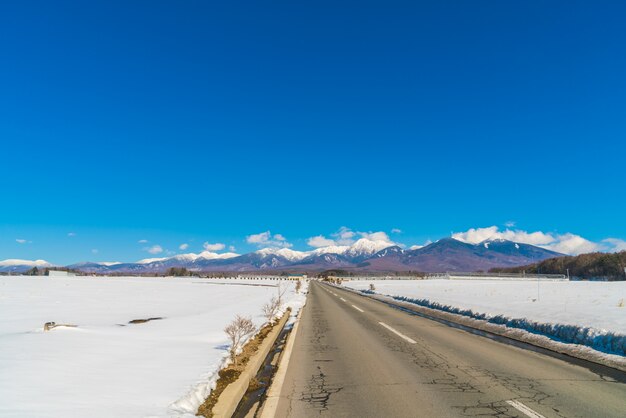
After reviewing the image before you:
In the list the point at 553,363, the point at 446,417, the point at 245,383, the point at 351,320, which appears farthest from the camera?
the point at 351,320

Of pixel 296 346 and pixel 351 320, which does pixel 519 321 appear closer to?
pixel 351 320

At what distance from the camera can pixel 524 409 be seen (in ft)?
17.5

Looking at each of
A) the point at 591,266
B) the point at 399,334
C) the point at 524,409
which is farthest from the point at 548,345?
the point at 591,266

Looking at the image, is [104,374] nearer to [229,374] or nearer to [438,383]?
[229,374]

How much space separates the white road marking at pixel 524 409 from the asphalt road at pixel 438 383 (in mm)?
13

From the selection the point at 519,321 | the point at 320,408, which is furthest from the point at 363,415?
the point at 519,321

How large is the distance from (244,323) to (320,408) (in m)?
4.00

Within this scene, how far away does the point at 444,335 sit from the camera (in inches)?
509

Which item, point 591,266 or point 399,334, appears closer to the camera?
point 399,334

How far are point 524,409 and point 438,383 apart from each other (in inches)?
66.4

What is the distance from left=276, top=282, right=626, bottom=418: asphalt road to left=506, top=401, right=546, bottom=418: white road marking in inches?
0.5

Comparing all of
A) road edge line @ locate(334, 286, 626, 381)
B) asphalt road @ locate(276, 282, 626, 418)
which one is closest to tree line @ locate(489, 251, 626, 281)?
road edge line @ locate(334, 286, 626, 381)

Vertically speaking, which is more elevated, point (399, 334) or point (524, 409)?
point (524, 409)

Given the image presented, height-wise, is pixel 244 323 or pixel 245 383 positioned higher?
pixel 244 323
